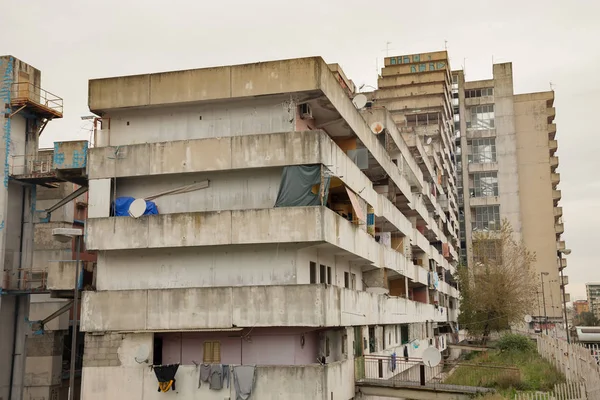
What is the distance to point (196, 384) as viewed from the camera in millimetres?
24953

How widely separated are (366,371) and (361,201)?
7890mm

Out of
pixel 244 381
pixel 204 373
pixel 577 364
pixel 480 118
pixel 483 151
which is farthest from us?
pixel 480 118

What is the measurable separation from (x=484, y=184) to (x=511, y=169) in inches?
174

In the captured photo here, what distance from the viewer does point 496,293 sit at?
64.7 meters

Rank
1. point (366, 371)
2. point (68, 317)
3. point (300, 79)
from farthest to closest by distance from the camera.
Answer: point (68, 317)
point (366, 371)
point (300, 79)

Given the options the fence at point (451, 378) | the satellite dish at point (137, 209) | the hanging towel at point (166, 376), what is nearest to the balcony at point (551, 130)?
the fence at point (451, 378)

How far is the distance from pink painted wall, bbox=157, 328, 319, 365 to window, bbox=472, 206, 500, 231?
7380cm

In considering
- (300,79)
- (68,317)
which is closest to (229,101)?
(300,79)

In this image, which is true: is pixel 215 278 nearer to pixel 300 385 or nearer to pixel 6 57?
pixel 300 385

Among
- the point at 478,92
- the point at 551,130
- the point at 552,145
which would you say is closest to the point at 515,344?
the point at 552,145

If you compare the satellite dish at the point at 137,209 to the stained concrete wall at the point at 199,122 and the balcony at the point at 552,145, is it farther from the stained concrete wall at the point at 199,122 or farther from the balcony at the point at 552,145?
the balcony at the point at 552,145

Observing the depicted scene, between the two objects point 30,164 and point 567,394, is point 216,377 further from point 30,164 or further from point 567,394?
point 30,164

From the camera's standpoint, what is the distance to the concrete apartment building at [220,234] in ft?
81.6

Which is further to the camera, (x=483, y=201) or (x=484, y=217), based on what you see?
(x=484, y=217)
